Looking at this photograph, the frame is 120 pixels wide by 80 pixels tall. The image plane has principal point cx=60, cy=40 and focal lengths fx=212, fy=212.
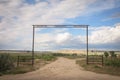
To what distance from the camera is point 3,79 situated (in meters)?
16.0

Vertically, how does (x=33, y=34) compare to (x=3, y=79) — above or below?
above

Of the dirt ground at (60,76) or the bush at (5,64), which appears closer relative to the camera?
the dirt ground at (60,76)

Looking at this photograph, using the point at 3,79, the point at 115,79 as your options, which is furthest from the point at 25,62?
the point at 115,79

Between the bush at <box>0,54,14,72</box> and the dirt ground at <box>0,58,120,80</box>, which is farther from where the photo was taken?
the bush at <box>0,54,14,72</box>

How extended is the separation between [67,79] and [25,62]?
48.7ft

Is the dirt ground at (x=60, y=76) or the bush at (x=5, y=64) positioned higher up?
the bush at (x=5, y=64)

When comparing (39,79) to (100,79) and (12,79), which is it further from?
(100,79)

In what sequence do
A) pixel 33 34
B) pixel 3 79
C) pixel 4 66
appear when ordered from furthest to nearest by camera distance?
pixel 33 34
pixel 4 66
pixel 3 79

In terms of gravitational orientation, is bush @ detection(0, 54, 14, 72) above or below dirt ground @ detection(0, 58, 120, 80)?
above

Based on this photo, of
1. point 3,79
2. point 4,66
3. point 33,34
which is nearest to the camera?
point 3,79

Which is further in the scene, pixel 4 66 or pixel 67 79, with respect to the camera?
pixel 4 66

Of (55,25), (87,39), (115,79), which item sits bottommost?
(115,79)

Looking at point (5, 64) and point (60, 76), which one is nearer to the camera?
point (60, 76)

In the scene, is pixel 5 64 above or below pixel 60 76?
above
